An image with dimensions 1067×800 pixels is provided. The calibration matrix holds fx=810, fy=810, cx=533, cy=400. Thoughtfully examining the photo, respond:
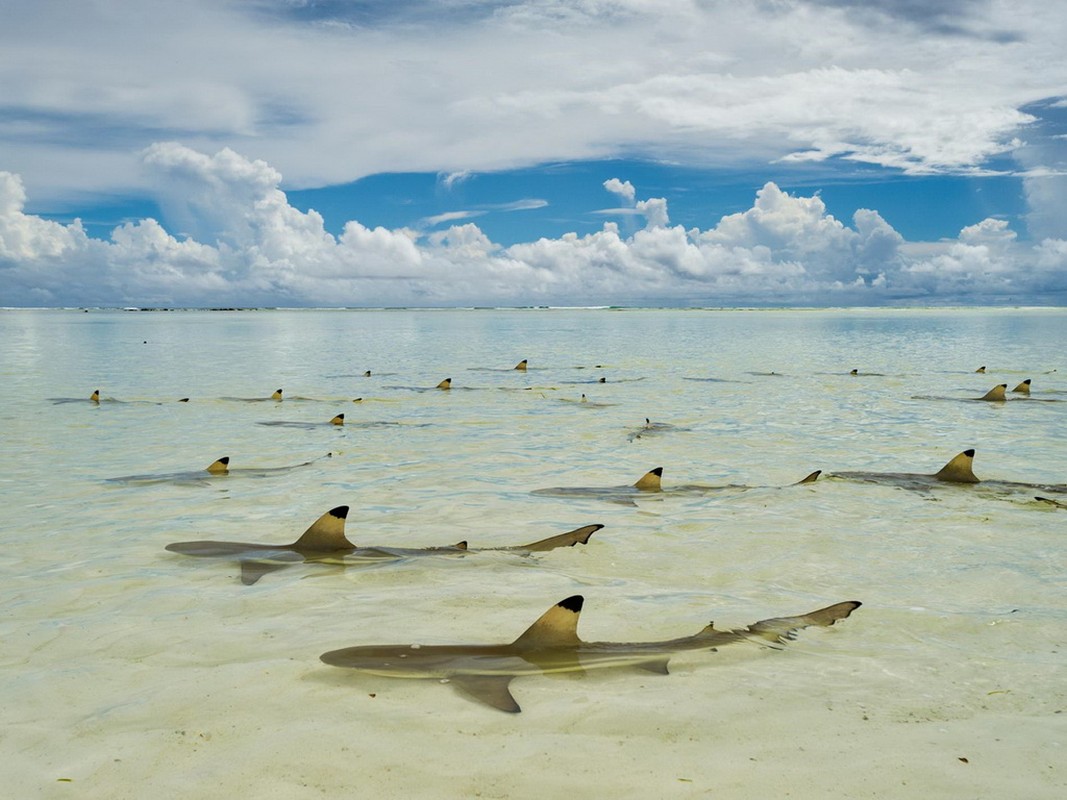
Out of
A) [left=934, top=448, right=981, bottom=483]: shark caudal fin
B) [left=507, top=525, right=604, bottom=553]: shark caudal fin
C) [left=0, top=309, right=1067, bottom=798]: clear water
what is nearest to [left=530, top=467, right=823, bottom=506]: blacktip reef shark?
[left=0, top=309, right=1067, bottom=798]: clear water

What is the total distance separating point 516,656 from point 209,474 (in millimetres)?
8818

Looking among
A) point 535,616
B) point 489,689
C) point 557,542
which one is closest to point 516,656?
point 489,689

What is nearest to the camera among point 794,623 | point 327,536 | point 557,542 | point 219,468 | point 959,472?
point 794,623

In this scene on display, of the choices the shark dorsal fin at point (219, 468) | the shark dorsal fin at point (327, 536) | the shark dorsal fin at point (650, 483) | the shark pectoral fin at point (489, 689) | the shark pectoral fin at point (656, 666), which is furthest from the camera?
the shark dorsal fin at point (219, 468)

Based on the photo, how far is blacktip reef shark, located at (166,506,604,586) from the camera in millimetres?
7914

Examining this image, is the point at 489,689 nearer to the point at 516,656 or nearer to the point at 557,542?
the point at 516,656

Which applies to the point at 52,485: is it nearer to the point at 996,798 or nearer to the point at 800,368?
the point at 996,798

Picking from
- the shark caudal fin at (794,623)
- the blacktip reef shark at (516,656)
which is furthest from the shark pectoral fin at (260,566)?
the shark caudal fin at (794,623)

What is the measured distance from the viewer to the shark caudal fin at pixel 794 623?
19.4 ft

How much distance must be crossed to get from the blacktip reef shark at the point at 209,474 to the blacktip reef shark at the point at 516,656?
25.2 feet

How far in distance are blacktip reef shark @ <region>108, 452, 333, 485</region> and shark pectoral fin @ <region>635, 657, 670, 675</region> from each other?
28.7 feet

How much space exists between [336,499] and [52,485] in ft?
14.2

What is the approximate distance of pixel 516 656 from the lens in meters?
5.27

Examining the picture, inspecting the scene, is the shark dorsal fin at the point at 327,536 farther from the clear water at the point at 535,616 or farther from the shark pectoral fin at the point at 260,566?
the clear water at the point at 535,616
